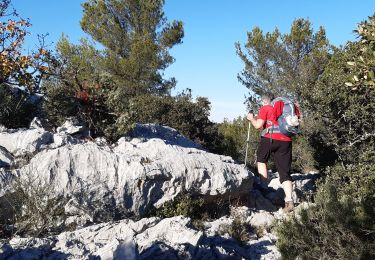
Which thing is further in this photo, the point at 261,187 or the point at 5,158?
the point at 261,187

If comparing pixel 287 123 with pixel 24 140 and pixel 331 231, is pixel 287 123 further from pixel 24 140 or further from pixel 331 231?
pixel 24 140

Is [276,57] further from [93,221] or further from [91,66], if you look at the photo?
[93,221]

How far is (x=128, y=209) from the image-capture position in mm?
6516

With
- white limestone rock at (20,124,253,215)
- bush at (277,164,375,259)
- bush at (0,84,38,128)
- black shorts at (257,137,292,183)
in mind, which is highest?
bush at (0,84,38,128)

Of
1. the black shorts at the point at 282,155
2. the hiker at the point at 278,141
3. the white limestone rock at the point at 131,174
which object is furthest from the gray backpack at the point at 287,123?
the white limestone rock at the point at 131,174

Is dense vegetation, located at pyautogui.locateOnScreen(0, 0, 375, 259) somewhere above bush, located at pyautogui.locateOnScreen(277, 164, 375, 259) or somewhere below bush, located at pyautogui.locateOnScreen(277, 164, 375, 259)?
above

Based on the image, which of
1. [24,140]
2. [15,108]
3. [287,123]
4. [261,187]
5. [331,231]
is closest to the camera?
[331,231]

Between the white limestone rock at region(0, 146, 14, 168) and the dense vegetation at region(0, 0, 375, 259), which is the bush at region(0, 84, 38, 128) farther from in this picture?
the white limestone rock at region(0, 146, 14, 168)

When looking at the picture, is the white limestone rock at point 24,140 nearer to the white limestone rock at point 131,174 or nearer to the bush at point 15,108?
the white limestone rock at point 131,174

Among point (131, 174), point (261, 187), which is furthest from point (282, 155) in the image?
point (131, 174)

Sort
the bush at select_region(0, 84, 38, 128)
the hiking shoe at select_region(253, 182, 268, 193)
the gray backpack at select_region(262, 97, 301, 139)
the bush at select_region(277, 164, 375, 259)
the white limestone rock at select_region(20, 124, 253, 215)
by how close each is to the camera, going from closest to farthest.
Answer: the bush at select_region(277, 164, 375, 259) < the white limestone rock at select_region(20, 124, 253, 215) < the gray backpack at select_region(262, 97, 301, 139) < the bush at select_region(0, 84, 38, 128) < the hiking shoe at select_region(253, 182, 268, 193)

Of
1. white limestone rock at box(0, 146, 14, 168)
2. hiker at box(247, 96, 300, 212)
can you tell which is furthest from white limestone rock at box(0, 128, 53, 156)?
hiker at box(247, 96, 300, 212)

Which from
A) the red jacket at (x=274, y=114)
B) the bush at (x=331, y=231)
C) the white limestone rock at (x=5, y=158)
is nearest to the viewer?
the bush at (x=331, y=231)

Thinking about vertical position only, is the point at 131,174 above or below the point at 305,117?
below
